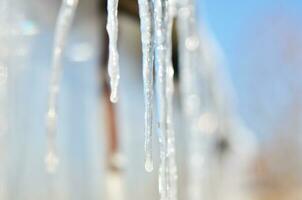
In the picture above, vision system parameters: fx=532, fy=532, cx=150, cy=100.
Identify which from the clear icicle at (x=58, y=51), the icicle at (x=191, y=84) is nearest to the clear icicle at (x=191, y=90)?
the icicle at (x=191, y=84)

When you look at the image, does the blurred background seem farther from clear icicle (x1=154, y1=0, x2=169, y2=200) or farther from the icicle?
clear icicle (x1=154, y1=0, x2=169, y2=200)

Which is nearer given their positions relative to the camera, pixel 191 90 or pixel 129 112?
pixel 191 90

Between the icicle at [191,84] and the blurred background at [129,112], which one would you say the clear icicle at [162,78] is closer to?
the icicle at [191,84]

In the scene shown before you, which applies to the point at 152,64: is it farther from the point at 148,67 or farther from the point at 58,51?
the point at 58,51

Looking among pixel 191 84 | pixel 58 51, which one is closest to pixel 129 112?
pixel 191 84

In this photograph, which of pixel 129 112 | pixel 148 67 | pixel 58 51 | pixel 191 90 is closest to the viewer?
pixel 148 67

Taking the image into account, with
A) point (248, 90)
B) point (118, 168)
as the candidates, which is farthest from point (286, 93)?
point (118, 168)

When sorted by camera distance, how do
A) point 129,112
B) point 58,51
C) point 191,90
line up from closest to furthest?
point 58,51, point 191,90, point 129,112
